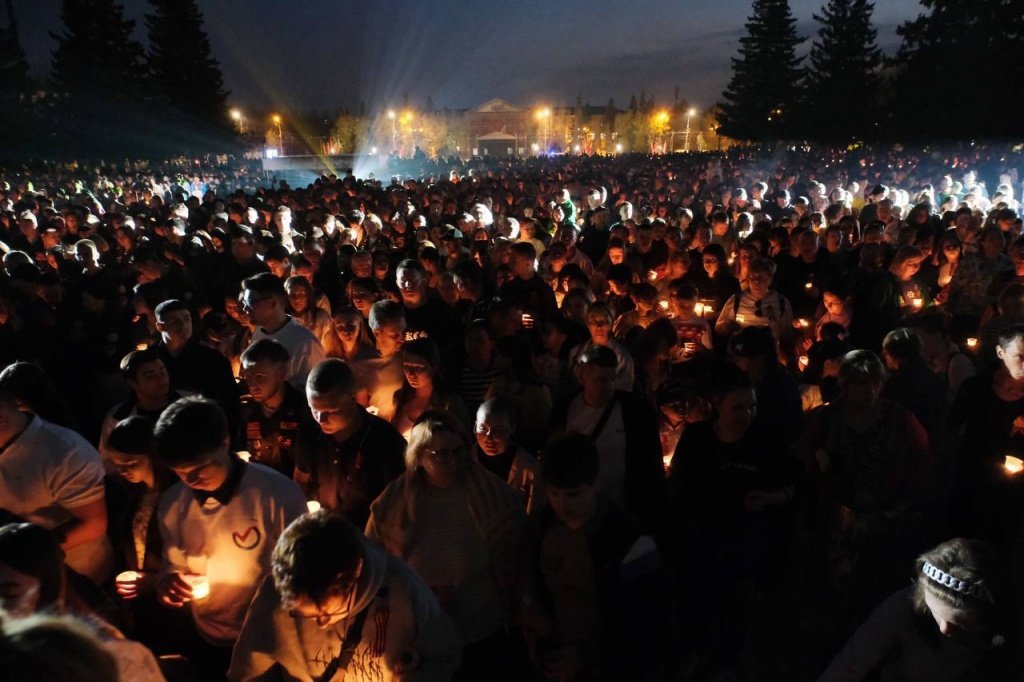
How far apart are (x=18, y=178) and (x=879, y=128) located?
50581mm

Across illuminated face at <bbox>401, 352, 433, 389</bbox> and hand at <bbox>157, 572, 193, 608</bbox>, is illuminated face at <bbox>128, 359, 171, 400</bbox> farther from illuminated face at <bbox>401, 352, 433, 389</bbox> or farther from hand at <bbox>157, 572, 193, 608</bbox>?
hand at <bbox>157, 572, 193, 608</bbox>

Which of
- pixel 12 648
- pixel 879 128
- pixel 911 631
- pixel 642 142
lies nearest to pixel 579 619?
pixel 911 631

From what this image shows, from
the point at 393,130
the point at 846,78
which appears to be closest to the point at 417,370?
the point at 846,78

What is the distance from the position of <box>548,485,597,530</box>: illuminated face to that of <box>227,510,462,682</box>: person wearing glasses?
0.61m

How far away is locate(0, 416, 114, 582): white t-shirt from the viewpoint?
2.93 metres

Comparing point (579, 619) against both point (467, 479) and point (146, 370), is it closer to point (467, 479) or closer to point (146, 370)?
point (467, 479)

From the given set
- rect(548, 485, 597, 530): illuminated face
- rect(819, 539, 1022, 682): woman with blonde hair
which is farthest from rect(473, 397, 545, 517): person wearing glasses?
rect(819, 539, 1022, 682): woman with blonde hair

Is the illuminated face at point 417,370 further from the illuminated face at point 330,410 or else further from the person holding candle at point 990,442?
the person holding candle at point 990,442

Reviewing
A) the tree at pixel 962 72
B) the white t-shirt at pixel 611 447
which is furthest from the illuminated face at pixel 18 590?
the tree at pixel 962 72

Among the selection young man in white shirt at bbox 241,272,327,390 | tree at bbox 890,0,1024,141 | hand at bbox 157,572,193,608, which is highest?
tree at bbox 890,0,1024,141

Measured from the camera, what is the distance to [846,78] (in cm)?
4888

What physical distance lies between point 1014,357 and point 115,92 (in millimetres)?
58659

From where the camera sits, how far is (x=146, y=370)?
12.6 feet

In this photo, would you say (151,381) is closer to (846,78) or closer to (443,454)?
(443,454)
